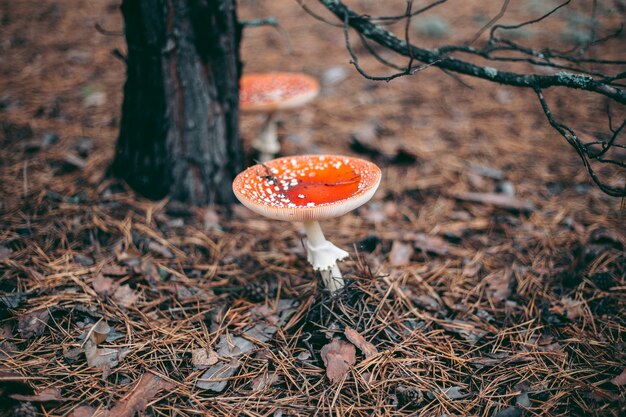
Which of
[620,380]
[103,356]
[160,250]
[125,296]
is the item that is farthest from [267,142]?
[620,380]

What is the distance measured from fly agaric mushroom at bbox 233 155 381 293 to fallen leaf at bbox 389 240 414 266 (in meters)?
0.48

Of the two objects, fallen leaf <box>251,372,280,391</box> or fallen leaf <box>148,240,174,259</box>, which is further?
fallen leaf <box>148,240,174,259</box>

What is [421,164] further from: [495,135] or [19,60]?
[19,60]

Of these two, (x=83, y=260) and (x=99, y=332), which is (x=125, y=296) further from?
(x=83, y=260)

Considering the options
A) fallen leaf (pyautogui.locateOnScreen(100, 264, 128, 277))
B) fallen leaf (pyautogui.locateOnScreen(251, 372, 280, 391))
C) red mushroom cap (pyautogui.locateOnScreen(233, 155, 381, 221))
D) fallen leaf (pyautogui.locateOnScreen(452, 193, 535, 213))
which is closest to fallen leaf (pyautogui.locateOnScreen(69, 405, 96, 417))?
fallen leaf (pyautogui.locateOnScreen(251, 372, 280, 391))

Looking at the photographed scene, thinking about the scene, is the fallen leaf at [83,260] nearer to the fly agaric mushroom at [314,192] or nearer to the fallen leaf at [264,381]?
the fly agaric mushroom at [314,192]

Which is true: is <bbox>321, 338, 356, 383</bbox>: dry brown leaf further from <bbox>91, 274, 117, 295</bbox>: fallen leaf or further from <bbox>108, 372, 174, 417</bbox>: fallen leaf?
<bbox>91, 274, 117, 295</bbox>: fallen leaf

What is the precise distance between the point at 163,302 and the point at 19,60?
385 centimetres

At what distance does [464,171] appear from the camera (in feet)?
11.5

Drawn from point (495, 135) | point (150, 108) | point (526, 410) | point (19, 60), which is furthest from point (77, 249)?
point (495, 135)

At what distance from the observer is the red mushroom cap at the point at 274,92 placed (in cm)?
321

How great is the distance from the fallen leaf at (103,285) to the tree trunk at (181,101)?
825 mm

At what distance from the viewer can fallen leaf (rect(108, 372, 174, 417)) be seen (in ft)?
5.28

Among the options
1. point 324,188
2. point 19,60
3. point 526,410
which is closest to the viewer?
point 526,410
